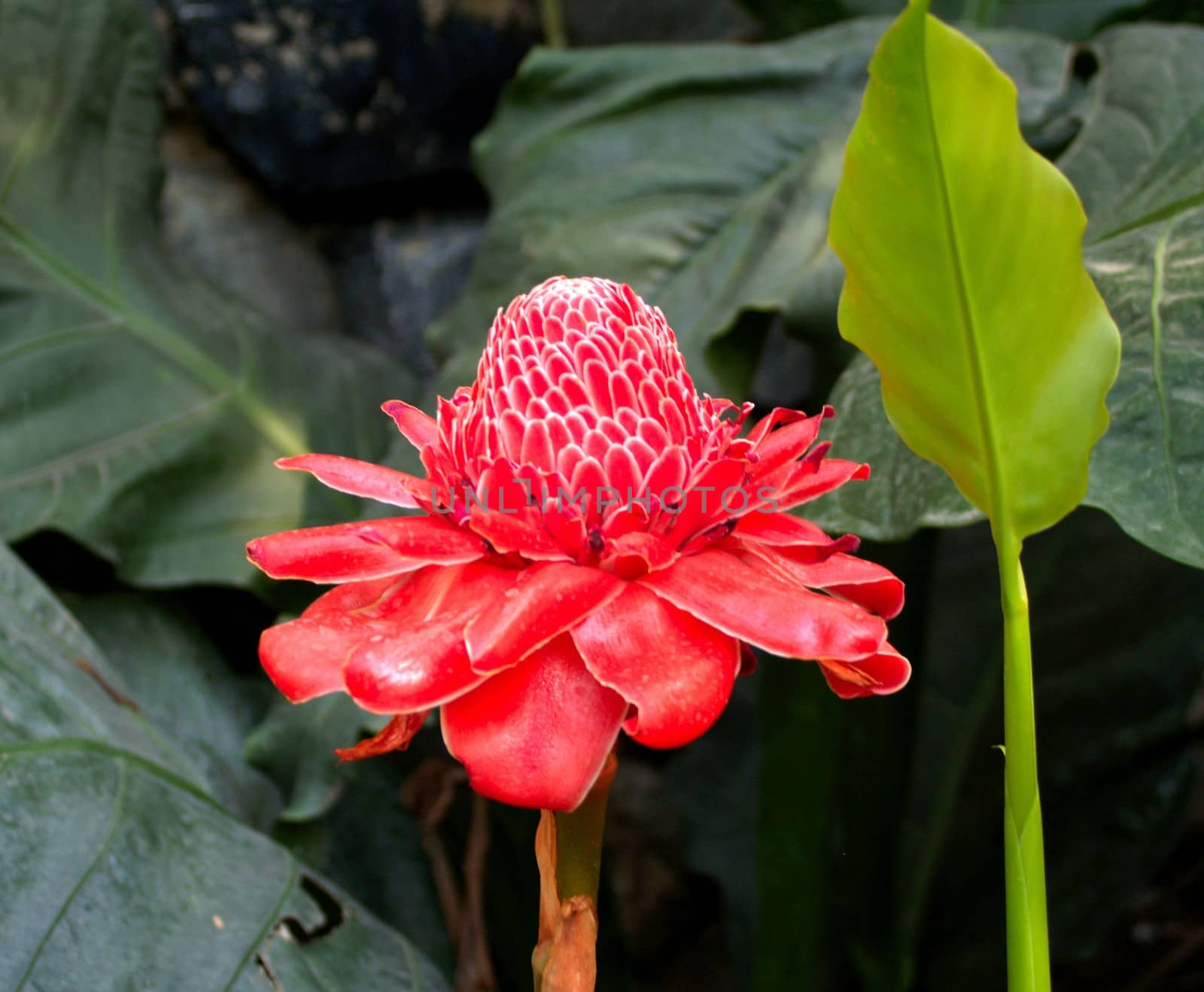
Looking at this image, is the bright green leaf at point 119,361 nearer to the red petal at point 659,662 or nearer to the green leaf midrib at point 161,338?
the green leaf midrib at point 161,338

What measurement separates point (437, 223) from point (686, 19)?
0.50 metres

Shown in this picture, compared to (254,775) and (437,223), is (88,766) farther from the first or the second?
(437,223)

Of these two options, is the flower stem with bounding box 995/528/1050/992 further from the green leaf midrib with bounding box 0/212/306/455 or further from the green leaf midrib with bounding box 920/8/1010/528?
the green leaf midrib with bounding box 0/212/306/455

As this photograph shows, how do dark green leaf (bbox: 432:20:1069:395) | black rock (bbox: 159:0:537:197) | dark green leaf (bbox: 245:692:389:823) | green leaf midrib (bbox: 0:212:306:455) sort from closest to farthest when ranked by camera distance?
dark green leaf (bbox: 245:692:389:823) < dark green leaf (bbox: 432:20:1069:395) < green leaf midrib (bbox: 0:212:306:455) < black rock (bbox: 159:0:537:197)

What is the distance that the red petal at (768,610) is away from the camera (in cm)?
29

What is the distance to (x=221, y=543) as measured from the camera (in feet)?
3.03

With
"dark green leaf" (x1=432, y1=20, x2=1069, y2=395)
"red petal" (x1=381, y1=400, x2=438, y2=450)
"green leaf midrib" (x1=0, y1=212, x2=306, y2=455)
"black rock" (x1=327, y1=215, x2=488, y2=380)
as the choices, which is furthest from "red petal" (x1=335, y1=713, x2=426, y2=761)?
"black rock" (x1=327, y1=215, x2=488, y2=380)

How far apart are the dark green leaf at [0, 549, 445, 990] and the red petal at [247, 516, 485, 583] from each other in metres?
0.23

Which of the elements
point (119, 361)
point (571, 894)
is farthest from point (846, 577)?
point (119, 361)

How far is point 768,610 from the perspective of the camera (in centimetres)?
30

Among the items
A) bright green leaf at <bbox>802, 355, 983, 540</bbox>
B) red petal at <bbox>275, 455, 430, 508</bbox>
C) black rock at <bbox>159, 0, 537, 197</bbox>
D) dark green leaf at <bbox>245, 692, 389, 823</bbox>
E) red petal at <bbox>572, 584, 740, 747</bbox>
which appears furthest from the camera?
black rock at <bbox>159, 0, 537, 197</bbox>

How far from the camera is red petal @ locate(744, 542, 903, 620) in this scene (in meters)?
0.34

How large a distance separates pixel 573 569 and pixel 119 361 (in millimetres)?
791

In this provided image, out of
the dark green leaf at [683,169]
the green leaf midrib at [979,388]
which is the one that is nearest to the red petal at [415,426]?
the green leaf midrib at [979,388]
